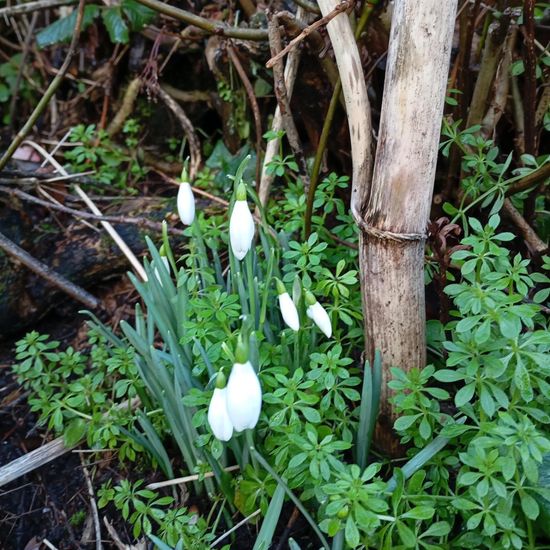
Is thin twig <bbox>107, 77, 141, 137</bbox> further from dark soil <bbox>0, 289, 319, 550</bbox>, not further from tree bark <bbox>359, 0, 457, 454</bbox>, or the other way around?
tree bark <bbox>359, 0, 457, 454</bbox>

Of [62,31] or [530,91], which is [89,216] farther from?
[530,91]

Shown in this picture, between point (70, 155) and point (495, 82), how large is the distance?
5.85 ft

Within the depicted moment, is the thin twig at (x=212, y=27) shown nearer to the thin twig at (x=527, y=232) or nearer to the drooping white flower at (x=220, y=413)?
the thin twig at (x=527, y=232)

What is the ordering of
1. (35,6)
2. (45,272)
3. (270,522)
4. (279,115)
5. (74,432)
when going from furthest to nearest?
(35,6)
(45,272)
(279,115)
(74,432)
(270,522)

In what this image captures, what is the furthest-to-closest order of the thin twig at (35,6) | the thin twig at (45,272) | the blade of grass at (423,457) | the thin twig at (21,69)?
the thin twig at (21,69)
the thin twig at (35,6)
the thin twig at (45,272)
the blade of grass at (423,457)

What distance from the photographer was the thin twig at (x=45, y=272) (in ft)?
7.18

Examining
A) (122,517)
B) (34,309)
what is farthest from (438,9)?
(34,309)

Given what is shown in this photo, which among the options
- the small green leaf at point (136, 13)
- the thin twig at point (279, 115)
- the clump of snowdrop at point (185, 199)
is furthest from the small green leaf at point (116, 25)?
the clump of snowdrop at point (185, 199)

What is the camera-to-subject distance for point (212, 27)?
6.14 ft

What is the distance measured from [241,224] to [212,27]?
0.82 m

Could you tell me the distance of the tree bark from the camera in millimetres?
1294

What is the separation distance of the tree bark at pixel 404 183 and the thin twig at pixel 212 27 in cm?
68

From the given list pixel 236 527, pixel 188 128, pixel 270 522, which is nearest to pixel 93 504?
pixel 236 527

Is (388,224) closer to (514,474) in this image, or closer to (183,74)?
(514,474)
